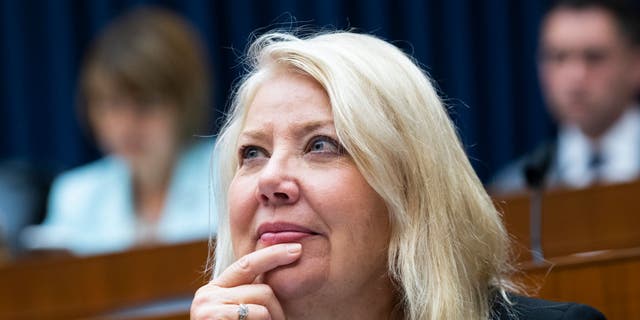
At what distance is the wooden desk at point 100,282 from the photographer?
11.6 feet

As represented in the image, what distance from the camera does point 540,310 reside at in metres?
2.28

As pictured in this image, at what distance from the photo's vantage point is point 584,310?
2.24 meters

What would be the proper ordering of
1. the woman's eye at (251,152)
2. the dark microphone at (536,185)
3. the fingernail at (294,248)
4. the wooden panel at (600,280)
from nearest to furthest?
the fingernail at (294,248) → the woman's eye at (251,152) → the wooden panel at (600,280) → the dark microphone at (536,185)

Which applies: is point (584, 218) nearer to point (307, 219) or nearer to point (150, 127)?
point (307, 219)

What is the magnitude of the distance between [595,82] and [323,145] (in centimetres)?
231

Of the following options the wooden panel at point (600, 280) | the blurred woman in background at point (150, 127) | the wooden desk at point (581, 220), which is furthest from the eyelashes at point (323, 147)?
the blurred woman in background at point (150, 127)

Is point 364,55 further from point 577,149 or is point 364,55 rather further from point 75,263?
point 577,149

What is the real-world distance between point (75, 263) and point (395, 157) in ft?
5.43

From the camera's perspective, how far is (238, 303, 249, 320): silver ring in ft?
7.12

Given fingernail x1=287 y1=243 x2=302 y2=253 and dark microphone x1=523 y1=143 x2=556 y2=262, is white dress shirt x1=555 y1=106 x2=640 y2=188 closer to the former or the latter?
dark microphone x1=523 y1=143 x2=556 y2=262

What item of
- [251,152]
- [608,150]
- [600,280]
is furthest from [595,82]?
[251,152]

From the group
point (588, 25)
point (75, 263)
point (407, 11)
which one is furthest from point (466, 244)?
point (407, 11)

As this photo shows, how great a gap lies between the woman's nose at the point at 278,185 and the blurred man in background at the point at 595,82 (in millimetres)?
2178

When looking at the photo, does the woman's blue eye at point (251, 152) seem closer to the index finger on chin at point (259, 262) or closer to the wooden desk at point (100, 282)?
the index finger on chin at point (259, 262)
